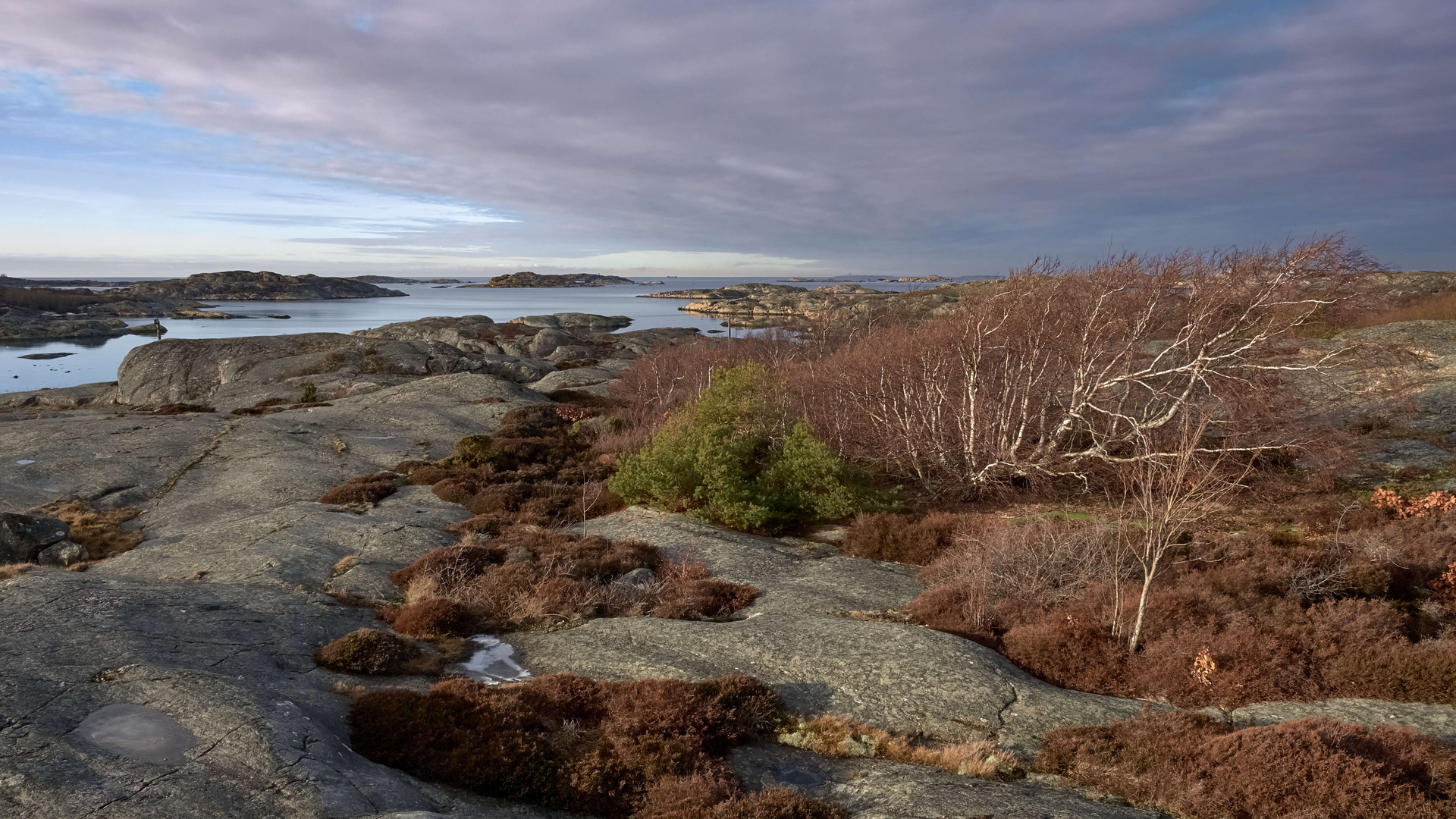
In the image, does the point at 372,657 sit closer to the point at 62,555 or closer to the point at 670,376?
the point at 62,555

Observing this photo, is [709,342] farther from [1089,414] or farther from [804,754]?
[804,754]

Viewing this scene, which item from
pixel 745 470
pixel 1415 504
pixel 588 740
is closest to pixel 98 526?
pixel 745 470

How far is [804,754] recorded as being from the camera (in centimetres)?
873

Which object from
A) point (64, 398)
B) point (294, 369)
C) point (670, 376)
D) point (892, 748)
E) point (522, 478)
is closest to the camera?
point (892, 748)

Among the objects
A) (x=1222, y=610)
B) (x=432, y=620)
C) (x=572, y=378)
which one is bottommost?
(x=432, y=620)

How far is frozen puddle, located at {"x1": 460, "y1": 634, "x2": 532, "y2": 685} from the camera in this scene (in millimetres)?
10750

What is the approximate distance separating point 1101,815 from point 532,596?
9707mm

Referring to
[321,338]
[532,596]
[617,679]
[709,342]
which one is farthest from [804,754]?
[321,338]

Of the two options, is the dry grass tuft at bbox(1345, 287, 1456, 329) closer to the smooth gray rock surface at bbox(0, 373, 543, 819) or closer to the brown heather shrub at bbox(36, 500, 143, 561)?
the smooth gray rock surface at bbox(0, 373, 543, 819)

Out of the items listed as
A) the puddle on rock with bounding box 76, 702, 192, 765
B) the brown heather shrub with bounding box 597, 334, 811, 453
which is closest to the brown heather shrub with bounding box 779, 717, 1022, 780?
the puddle on rock with bounding box 76, 702, 192, 765

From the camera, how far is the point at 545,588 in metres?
13.9

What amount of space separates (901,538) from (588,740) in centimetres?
1102

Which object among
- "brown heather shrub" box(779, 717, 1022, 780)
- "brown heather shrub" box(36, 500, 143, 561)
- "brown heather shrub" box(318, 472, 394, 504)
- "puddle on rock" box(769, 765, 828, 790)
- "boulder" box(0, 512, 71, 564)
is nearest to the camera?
"puddle on rock" box(769, 765, 828, 790)

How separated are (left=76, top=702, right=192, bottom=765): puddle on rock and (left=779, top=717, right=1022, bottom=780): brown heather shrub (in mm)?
6110
